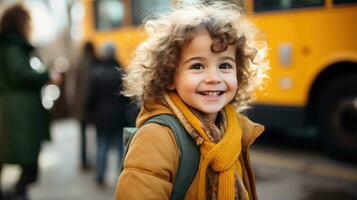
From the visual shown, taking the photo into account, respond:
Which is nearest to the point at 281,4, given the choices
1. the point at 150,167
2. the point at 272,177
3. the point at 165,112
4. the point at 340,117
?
the point at 340,117

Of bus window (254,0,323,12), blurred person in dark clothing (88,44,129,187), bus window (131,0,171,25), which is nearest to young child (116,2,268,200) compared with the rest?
blurred person in dark clothing (88,44,129,187)

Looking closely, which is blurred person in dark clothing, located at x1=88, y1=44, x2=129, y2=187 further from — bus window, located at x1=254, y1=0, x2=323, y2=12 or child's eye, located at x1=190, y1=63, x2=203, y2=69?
child's eye, located at x1=190, y1=63, x2=203, y2=69

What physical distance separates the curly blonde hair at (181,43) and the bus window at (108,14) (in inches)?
283

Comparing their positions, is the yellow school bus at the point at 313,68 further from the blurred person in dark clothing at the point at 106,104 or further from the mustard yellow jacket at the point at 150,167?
the mustard yellow jacket at the point at 150,167

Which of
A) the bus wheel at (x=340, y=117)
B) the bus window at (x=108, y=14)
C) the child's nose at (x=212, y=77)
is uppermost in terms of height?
the bus window at (x=108, y=14)

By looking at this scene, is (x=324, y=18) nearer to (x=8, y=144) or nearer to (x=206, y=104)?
(x=8, y=144)

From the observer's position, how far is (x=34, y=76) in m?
4.52

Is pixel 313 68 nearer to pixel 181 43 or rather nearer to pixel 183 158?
pixel 181 43

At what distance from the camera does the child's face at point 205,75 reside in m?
1.86

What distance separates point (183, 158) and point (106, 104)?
4.03 metres

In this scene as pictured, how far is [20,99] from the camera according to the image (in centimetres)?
461

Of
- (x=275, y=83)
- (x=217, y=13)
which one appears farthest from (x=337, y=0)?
(x=217, y=13)

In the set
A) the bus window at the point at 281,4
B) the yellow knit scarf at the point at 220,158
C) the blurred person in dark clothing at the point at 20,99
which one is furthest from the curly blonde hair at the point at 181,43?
the bus window at the point at 281,4

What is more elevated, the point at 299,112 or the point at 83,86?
the point at 83,86
